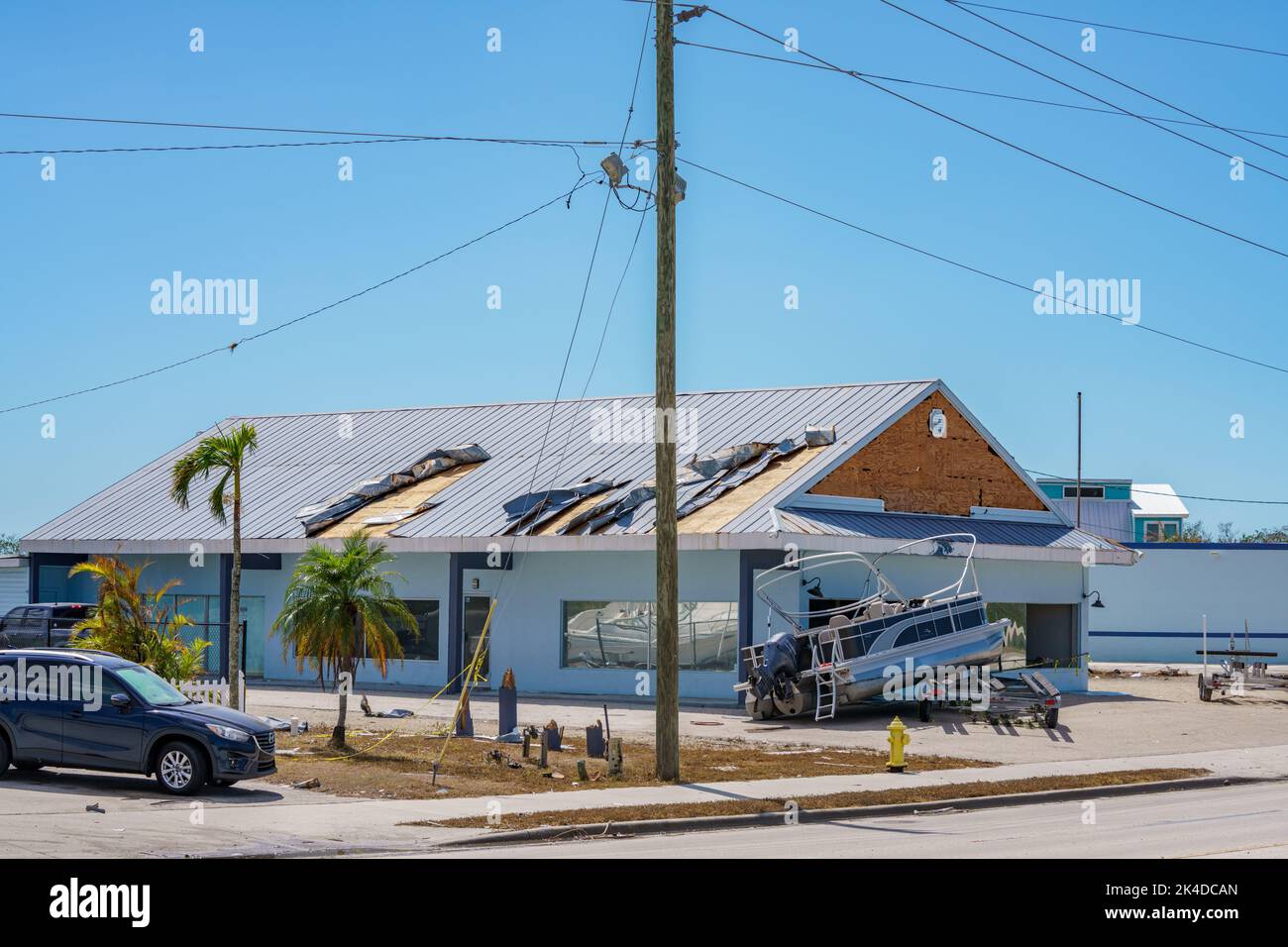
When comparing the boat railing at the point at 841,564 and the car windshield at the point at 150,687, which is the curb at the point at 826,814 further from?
the boat railing at the point at 841,564

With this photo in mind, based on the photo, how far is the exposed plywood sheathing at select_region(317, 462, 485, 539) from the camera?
38.2 metres

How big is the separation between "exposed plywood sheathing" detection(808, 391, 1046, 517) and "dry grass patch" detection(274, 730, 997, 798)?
1090 cm

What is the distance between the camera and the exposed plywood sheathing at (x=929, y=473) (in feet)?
115

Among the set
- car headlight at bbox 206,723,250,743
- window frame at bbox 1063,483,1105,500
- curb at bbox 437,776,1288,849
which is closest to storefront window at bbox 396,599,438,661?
car headlight at bbox 206,723,250,743

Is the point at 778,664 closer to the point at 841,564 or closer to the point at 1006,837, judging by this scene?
the point at 841,564

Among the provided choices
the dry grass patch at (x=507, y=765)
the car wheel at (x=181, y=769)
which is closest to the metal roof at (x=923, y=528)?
the dry grass patch at (x=507, y=765)

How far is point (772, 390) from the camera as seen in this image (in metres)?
40.3

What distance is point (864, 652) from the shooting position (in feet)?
95.0

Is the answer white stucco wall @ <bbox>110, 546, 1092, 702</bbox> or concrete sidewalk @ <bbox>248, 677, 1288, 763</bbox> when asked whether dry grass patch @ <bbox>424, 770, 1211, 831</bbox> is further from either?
white stucco wall @ <bbox>110, 546, 1092, 702</bbox>

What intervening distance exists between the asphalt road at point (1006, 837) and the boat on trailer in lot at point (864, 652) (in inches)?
397

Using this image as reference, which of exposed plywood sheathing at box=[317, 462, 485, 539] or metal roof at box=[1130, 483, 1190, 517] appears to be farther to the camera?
metal roof at box=[1130, 483, 1190, 517]
